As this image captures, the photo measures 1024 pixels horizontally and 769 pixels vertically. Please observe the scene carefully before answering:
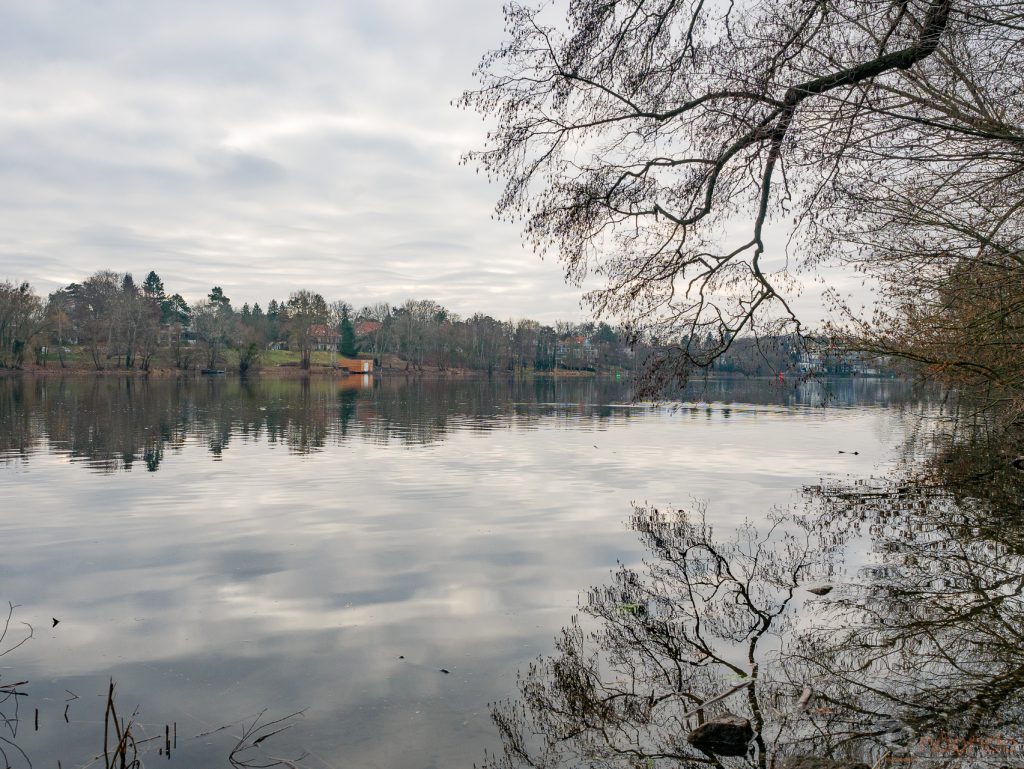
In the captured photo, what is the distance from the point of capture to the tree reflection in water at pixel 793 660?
5.88 m

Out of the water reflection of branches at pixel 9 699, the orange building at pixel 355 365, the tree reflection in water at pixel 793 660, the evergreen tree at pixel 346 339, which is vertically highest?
the evergreen tree at pixel 346 339

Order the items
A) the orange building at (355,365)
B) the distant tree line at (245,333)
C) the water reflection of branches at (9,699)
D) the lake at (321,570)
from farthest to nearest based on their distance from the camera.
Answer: the orange building at (355,365) → the distant tree line at (245,333) → the lake at (321,570) → the water reflection of branches at (9,699)

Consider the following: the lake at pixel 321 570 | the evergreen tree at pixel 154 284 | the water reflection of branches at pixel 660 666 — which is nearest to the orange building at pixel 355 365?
the evergreen tree at pixel 154 284

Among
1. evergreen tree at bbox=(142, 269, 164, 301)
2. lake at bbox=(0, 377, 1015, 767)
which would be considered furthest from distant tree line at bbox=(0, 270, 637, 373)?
lake at bbox=(0, 377, 1015, 767)

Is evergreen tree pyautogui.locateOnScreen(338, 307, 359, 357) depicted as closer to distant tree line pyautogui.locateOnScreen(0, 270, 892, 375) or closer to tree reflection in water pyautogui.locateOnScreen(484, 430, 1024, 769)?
distant tree line pyautogui.locateOnScreen(0, 270, 892, 375)

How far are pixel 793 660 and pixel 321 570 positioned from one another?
21.7 feet

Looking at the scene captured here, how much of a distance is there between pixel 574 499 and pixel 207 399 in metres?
42.5

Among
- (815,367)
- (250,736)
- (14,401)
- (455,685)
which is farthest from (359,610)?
(14,401)

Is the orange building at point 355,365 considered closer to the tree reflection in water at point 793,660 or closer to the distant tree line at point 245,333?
the distant tree line at point 245,333

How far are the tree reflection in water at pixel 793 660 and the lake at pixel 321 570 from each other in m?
0.42

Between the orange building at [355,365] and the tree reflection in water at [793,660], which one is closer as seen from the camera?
the tree reflection in water at [793,660]

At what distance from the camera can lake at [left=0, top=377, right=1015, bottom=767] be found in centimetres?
641

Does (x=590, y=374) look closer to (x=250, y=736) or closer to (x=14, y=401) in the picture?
(x=14, y=401)

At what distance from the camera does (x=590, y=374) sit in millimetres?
169000
